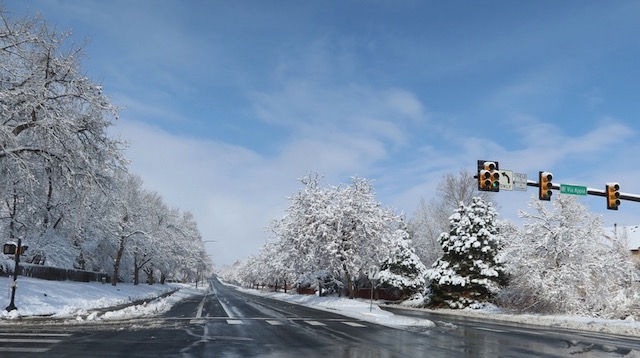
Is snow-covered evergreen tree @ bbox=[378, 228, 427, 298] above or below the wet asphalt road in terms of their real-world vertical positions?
above

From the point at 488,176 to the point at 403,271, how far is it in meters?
40.1

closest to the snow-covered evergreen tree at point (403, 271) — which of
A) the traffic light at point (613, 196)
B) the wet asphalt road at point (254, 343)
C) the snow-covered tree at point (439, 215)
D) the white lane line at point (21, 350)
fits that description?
the snow-covered tree at point (439, 215)

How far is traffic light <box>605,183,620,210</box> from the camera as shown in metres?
21.2

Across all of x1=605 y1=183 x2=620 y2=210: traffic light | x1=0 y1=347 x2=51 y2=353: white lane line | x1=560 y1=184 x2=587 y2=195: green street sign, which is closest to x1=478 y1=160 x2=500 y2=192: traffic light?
x1=560 y1=184 x2=587 y2=195: green street sign

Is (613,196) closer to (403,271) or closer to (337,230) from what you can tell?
(337,230)

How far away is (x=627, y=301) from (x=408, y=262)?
2795cm

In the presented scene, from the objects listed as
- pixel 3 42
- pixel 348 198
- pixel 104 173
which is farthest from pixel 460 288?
pixel 3 42

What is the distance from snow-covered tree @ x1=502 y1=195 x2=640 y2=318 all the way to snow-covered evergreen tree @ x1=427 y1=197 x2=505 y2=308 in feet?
18.3

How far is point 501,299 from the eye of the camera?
40.3m

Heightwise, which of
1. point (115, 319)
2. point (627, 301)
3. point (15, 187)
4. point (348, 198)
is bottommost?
point (115, 319)

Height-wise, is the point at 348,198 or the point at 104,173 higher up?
the point at 348,198

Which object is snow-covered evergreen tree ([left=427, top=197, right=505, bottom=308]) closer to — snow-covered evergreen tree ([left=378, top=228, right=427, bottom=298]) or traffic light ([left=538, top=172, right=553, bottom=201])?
snow-covered evergreen tree ([left=378, top=228, right=427, bottom=298])

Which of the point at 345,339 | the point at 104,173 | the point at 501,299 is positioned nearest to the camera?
the point at 345,339

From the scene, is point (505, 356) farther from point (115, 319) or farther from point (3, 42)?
point (3, 42)
